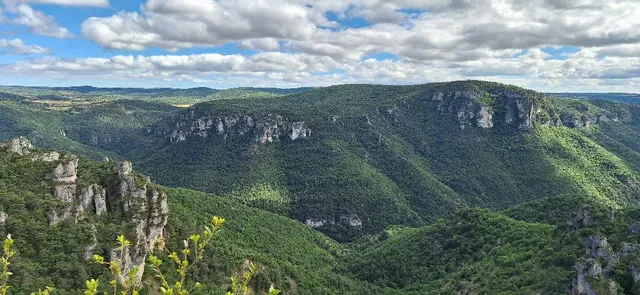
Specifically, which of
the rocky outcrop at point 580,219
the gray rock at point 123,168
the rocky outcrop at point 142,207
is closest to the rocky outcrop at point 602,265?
the rocky outcrop at point 580,219

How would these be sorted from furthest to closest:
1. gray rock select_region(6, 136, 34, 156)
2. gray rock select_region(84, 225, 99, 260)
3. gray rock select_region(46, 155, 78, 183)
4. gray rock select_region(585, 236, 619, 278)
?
gray rock select_region(6, 136, 34, 156), gray rock select_region(46, 155, 78, 183), gray rock select_region(585, 236, 619, 278), gray rock select_region(84, 225, 99, 260)

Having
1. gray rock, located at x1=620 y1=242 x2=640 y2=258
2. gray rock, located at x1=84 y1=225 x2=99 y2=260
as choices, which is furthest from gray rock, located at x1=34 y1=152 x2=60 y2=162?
gray rock, located at x1=620 y1=242 x2=640 y2=258

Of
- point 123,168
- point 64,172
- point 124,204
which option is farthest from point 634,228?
point 64,172

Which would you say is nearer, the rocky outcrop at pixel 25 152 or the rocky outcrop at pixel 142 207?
the rocky outcrop at pixel 142 207

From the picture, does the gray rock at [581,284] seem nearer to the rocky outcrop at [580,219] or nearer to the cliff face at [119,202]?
the rocky outcrop at [580,219]

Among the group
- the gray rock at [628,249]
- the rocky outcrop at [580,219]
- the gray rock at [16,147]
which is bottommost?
the rocky outcrop at [580,219]

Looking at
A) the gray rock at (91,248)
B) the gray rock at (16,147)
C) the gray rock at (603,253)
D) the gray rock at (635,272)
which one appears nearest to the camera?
the gray rock at (635,272)

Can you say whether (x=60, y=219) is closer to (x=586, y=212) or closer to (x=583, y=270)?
(x=583, y=270)

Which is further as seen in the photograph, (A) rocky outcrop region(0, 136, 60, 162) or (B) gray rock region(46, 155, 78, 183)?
(A) rocky outcrop region(0, 136, 60, 162)

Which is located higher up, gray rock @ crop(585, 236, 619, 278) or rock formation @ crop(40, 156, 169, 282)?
rock formation @ crop(40, 156, 169, 282)

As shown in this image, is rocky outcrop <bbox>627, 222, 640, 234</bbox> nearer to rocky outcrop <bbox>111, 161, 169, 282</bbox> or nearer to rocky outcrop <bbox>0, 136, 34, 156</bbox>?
rocky outcrop <bbox>111, 161, 169, 282</bbox>
